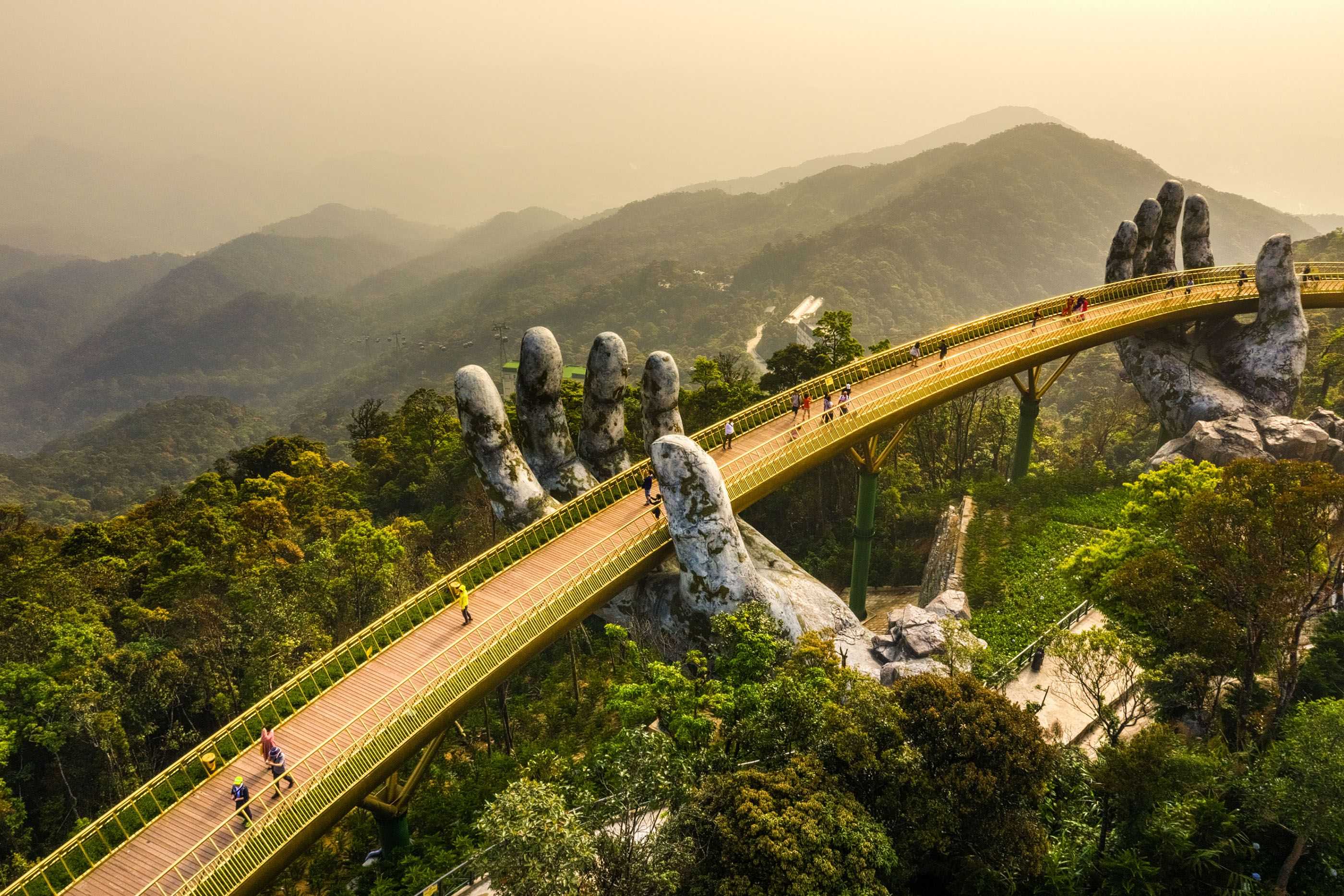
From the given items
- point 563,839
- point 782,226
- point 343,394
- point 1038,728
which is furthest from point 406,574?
point 782,226

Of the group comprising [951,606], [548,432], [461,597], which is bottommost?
[951,606]

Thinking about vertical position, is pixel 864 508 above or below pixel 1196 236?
below

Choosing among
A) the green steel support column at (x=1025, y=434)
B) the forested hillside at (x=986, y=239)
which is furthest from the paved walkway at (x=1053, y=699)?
the forested hillside at (x=986, y=239)

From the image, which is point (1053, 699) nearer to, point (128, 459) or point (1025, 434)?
point (1025, 434)

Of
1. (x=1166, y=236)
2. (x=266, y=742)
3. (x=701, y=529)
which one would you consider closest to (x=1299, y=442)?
(x=1166, y=236)

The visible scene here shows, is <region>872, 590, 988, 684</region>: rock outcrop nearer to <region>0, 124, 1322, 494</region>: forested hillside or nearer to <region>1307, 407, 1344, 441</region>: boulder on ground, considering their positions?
<region>1307, 407, 1344, 441</region>: boulder on ground

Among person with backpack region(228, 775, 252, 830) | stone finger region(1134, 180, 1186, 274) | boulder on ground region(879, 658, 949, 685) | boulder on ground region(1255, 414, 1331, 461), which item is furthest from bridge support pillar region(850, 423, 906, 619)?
stone finger region(1134, 180, 1186, 274)
